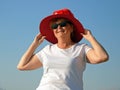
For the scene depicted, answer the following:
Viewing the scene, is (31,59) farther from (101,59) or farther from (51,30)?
(101,59)

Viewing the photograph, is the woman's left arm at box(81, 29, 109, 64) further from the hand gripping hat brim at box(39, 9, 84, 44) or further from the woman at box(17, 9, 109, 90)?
the hand gripping hat brim at box(39, 9, 84, 44)

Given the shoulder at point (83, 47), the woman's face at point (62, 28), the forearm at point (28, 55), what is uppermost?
the woman's face at point (62, 28)

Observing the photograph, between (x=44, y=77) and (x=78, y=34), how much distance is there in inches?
39.7

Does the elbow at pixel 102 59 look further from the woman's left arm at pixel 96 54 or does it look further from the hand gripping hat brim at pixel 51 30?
the hand gripping hat brim at pixel 51 30

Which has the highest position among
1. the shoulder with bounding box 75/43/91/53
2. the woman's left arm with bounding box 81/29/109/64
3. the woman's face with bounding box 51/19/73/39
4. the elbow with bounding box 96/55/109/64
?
the woman's face with bounding box 51/19/73/39

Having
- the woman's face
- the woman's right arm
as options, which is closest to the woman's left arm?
the woman's face

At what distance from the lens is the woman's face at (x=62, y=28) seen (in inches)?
230

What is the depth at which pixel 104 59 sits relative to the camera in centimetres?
555

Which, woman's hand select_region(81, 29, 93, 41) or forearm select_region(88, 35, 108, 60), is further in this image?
woman's hand select_region(81, 29, 93, 41)

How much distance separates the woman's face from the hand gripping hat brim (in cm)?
9

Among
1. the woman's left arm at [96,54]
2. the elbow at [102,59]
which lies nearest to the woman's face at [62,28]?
the woman's left arm at [96,54]

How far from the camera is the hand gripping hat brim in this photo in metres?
6.03

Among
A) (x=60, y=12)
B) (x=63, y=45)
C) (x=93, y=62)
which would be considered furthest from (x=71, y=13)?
(x=93, y=62)

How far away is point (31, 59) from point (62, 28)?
834 mm
